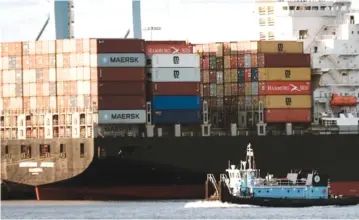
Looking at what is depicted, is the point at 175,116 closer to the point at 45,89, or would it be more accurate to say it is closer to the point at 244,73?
the point at 244,73

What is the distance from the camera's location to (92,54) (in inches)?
3698

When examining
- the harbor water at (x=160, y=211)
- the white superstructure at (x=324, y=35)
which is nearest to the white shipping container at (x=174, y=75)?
the harbor water at (x=160, y=211)

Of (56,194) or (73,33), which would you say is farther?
(73,33)

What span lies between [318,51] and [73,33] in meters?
14.0

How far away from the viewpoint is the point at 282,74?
97.8 m

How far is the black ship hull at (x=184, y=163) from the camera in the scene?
9512cm

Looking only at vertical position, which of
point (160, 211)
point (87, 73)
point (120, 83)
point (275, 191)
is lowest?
point (160, 211)

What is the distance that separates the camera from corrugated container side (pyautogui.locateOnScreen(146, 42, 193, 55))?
316ft

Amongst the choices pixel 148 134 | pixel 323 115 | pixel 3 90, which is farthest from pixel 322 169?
pixel 3 90

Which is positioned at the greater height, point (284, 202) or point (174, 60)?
point (174, 60)

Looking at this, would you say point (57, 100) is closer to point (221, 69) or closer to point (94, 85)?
point (94, 85)

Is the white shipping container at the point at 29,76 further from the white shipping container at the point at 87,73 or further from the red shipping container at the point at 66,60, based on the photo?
the white shipping container at the point at 87,73

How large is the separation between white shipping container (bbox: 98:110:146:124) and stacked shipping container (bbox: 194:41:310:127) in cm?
587

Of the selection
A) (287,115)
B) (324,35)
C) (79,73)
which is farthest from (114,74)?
(324,35)
